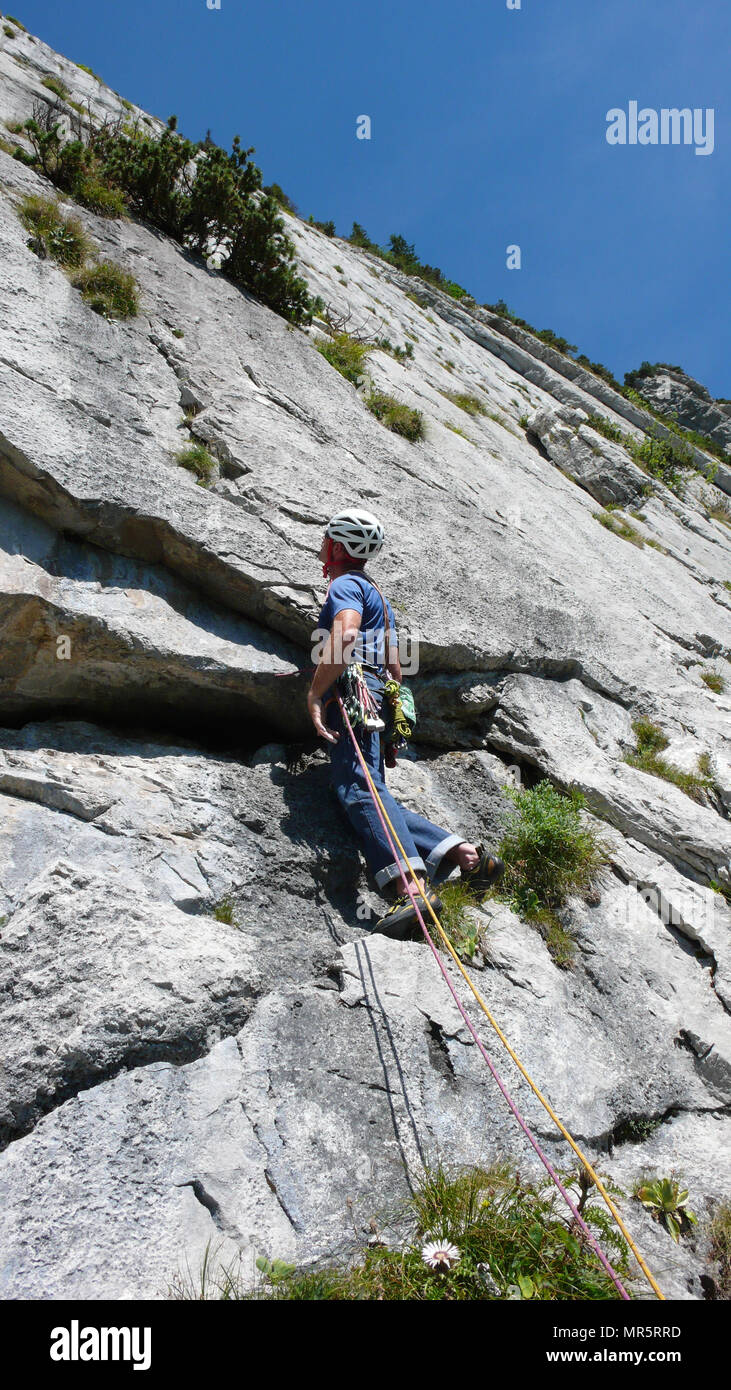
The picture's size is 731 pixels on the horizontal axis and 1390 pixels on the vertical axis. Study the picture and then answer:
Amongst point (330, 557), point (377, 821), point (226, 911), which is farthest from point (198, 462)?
point (226, 911)

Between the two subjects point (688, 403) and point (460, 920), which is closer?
point (460, 920)

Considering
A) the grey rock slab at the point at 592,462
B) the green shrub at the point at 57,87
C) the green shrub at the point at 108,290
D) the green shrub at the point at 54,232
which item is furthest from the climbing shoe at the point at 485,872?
the green shrub at the point at 57,87

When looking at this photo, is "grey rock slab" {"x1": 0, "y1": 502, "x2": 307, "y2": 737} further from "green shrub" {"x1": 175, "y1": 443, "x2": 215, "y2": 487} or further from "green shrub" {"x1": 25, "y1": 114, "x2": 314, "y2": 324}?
"green shrub" {"x1": 25, "y1": 114, "x2": 314, "y2": 324}

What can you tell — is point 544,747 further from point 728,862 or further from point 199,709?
point 199,709

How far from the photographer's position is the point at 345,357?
995 cm

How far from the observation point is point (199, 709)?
18.4 ft

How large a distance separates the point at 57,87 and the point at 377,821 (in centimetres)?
1281

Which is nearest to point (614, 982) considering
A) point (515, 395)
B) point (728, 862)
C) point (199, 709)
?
point (728, 862)

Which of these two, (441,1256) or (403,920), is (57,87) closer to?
(403,920)

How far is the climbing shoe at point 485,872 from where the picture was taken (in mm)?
4781

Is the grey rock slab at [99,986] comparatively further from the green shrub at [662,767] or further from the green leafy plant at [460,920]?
the green shrub at [662,767]

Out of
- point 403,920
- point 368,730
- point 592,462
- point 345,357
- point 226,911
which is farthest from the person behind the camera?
point 592,462

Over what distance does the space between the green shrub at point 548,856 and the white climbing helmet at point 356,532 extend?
7.62ft
